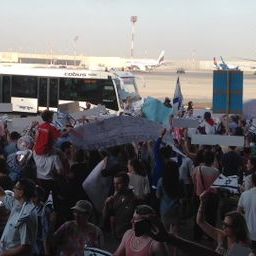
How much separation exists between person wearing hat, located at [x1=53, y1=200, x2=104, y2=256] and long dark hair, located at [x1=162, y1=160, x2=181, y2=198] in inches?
101

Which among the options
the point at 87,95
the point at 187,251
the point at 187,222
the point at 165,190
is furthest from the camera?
the point at 87,95

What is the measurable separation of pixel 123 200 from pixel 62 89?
20.9 meters

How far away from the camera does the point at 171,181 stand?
26.3ft

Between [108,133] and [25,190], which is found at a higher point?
[108,133]

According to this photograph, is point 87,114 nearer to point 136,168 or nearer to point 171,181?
point 136,168

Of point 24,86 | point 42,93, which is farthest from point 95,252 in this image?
point 24,86

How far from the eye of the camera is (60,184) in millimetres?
8758

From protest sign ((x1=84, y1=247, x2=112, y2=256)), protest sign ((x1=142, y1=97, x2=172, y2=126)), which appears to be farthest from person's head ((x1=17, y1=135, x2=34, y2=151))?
protest sign ((x1=84, y1=247, x2=112, y2=256))

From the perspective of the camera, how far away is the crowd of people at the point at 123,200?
16.0 feet

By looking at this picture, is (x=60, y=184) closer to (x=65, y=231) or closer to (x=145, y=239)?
(x=65, y=231)

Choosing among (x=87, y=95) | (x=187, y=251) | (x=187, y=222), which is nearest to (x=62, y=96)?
(x=87, y=95)

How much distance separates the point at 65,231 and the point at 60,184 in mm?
3284

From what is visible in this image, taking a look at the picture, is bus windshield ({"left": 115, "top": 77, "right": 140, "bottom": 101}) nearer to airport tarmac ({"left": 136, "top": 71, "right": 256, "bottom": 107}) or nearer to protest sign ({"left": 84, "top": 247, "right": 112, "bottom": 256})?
airport tarmac ({"left": 136, "top": 71, "right": 256, "bottom": 107})

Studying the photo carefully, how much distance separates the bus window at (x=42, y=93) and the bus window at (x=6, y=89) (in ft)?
5.05
